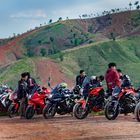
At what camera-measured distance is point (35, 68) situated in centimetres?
11731

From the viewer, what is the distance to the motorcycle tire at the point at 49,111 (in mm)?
17625

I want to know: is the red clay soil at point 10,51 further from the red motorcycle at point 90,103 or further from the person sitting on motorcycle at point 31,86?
the red motorcycle at point 90,103

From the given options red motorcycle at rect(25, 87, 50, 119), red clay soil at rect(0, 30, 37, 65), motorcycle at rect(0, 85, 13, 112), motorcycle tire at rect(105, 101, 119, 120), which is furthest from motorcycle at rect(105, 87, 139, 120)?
red clay soil at rect(0, 30, 37, 65)

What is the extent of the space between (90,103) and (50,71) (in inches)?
4022

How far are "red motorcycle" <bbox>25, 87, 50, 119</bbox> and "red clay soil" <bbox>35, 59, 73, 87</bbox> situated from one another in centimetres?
9435

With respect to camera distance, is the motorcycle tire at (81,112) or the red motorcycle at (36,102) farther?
the red motorcycle at (36,102)

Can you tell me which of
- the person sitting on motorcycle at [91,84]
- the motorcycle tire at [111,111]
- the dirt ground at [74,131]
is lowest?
the dirt ground at [74,131]

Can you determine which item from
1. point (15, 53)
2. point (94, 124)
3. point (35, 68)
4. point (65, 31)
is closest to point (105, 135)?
point (94, 124)

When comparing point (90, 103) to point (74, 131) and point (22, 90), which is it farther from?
point (74, 131)

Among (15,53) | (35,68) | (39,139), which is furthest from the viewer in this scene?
(15,53)

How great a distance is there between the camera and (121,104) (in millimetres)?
16000

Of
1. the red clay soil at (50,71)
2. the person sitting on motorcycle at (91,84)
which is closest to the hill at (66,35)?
the red clay soil at (50,71)

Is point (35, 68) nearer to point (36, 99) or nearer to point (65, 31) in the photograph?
point (65, 31)

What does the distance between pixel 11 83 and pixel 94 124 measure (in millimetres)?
94830
